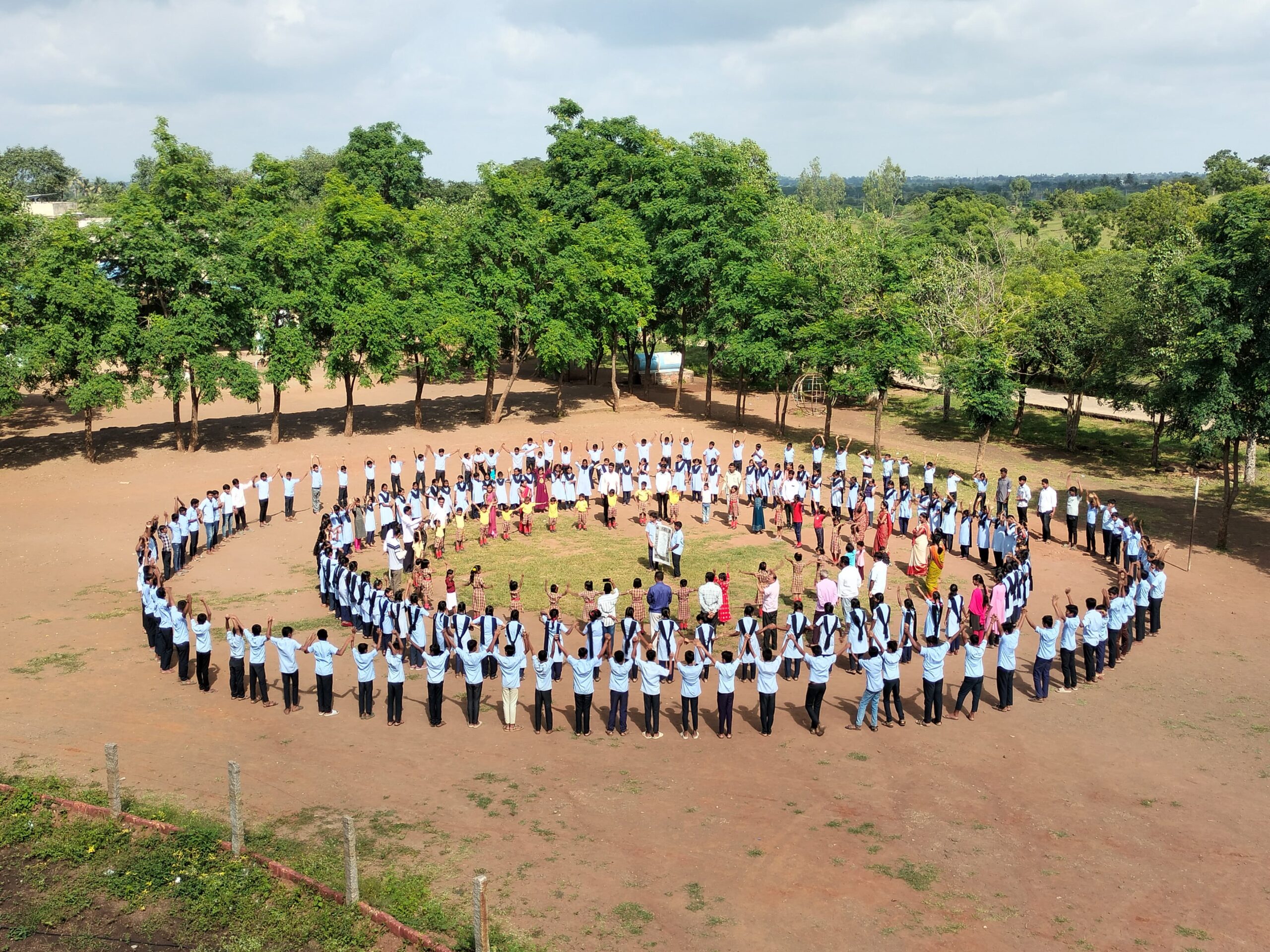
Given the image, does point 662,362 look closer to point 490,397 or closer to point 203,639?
point 490,397

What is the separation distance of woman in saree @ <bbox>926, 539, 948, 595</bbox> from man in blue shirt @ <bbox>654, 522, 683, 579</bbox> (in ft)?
16.3

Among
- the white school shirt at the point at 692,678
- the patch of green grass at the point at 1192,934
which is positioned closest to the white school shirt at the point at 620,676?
the white school shirt at the point at 692,678

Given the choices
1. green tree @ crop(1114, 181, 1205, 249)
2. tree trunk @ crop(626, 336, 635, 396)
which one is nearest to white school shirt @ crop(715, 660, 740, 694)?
tree trunk @ crop(626, 336, 635, 396)

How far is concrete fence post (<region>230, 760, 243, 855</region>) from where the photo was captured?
10.5 meters

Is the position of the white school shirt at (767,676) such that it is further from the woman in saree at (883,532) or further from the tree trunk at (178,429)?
the tree trunk at (178,429)

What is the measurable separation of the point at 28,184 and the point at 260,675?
9009 cm

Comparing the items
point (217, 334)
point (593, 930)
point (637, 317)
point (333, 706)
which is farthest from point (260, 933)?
point (637, 317)

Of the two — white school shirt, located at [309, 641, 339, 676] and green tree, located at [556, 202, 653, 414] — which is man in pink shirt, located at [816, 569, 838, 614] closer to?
white school shirt, located at [309, 641, 339, 676]

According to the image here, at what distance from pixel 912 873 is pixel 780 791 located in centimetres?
213

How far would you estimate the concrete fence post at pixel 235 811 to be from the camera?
10523 millimetres

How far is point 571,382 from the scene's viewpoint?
47156mm

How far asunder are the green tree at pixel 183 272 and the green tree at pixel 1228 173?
2866 inches

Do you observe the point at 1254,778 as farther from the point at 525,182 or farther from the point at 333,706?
the point at 525,182

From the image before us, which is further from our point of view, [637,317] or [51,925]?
[637,317]
